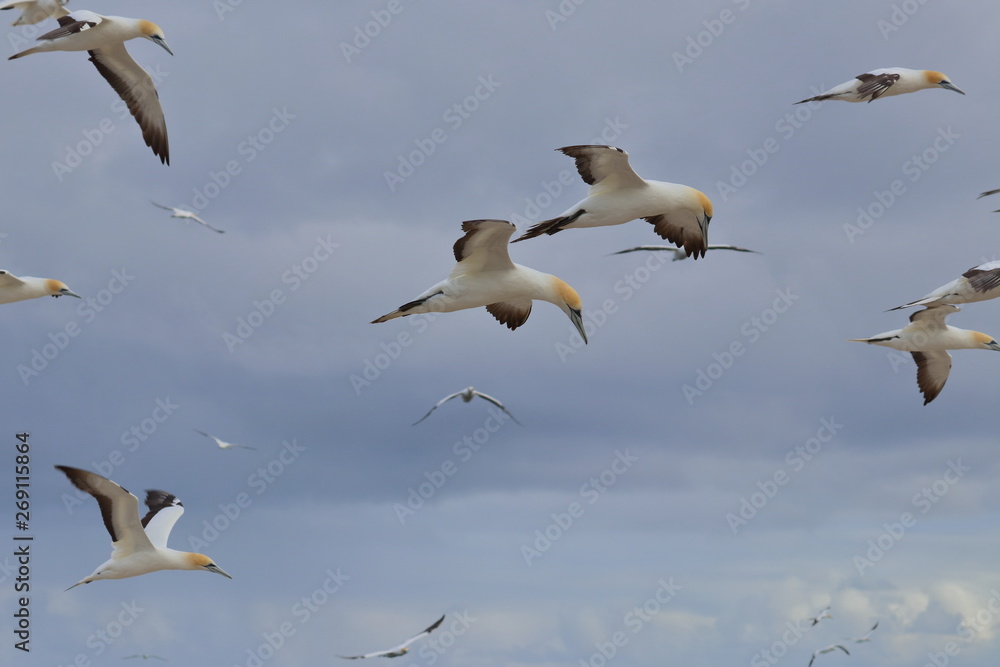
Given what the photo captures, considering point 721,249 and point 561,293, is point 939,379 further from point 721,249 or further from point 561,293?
point 561,293

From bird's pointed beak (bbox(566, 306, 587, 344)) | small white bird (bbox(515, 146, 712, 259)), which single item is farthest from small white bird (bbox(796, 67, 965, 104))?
bird's pointed beak (bbox(566, 306, 587, 344))

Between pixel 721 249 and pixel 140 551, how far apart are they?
14.7 m

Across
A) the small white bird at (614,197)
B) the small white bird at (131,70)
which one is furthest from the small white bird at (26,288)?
the small white bird at (614,197)

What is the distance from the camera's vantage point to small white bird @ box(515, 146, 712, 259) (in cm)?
1950

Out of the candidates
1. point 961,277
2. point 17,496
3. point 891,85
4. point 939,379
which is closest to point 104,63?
point 17,496

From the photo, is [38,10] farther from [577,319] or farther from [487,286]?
[577,319]

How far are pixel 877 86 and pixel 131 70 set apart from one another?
15.5 m

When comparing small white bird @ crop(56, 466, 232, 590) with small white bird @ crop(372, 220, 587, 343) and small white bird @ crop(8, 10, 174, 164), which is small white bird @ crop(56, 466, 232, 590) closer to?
small white bird @ crop(372, 220, 587, 343)

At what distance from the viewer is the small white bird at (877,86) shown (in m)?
23.0

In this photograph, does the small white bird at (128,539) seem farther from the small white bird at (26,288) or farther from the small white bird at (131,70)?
the small white bird at (131,70)

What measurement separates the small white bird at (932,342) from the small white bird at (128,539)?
15654 millimetres

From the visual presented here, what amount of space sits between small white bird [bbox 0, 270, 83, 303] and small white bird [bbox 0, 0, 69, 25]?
5.29m

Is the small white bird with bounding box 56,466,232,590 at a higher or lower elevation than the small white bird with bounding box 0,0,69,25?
lower

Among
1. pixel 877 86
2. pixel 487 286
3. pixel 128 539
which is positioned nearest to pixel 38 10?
pixel 128 539
